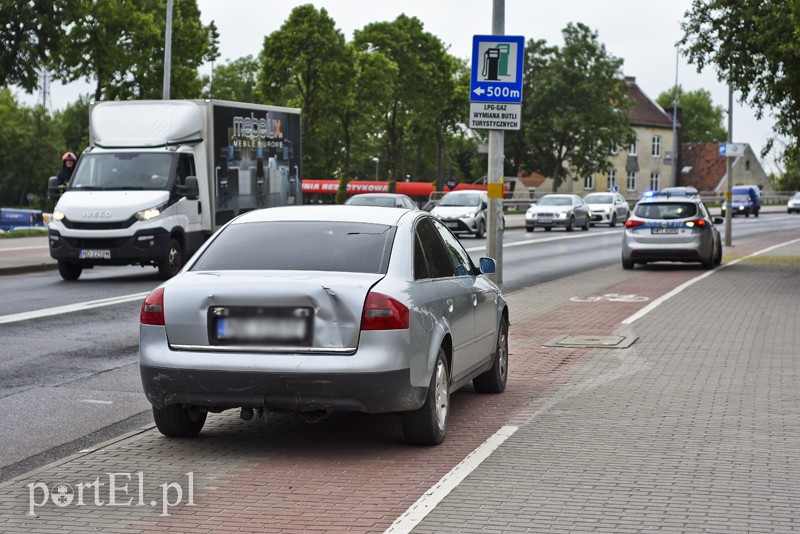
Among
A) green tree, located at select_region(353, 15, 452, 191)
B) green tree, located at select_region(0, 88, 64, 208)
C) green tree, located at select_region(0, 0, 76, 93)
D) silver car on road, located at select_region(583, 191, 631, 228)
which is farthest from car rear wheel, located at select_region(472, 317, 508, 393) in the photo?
green tree, located at select_region(0, 88, 64, 208)

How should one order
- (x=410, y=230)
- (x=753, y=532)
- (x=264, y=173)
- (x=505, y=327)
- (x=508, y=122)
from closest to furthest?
(x=753, y=532) → (x=410, y=230) → (x=505, y=327) → (x=508, y=122) → (x=264, y=173)

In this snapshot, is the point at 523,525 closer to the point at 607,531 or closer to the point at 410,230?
the point at 607,531

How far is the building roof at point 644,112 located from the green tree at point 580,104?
25450mm

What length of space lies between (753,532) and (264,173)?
19.6 m

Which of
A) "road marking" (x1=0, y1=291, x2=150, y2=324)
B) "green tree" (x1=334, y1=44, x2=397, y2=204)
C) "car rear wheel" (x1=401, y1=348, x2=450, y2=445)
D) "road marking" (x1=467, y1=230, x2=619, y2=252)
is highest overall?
"green tree" (x1=334, y1=44, x2=397, y2=204)

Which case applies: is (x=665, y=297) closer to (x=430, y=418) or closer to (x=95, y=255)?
(x=95, y=255)

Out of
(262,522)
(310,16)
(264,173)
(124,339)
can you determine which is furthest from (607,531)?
(310,16)

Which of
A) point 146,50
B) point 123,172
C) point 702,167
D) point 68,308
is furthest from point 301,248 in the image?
point 702,167

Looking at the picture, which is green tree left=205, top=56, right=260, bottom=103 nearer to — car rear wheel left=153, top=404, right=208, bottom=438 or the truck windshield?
the truck windshield

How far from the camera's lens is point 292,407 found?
6.95m

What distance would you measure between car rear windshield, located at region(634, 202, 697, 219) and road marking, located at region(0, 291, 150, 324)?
457 inches

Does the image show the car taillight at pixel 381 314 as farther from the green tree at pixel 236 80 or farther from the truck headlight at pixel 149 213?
the green tree at pixel 236 80

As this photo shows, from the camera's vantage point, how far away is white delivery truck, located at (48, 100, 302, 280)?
20.5 meters

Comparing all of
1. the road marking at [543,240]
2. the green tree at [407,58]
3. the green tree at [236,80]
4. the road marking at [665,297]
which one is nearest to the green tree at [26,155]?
the green tree at [236,80]
